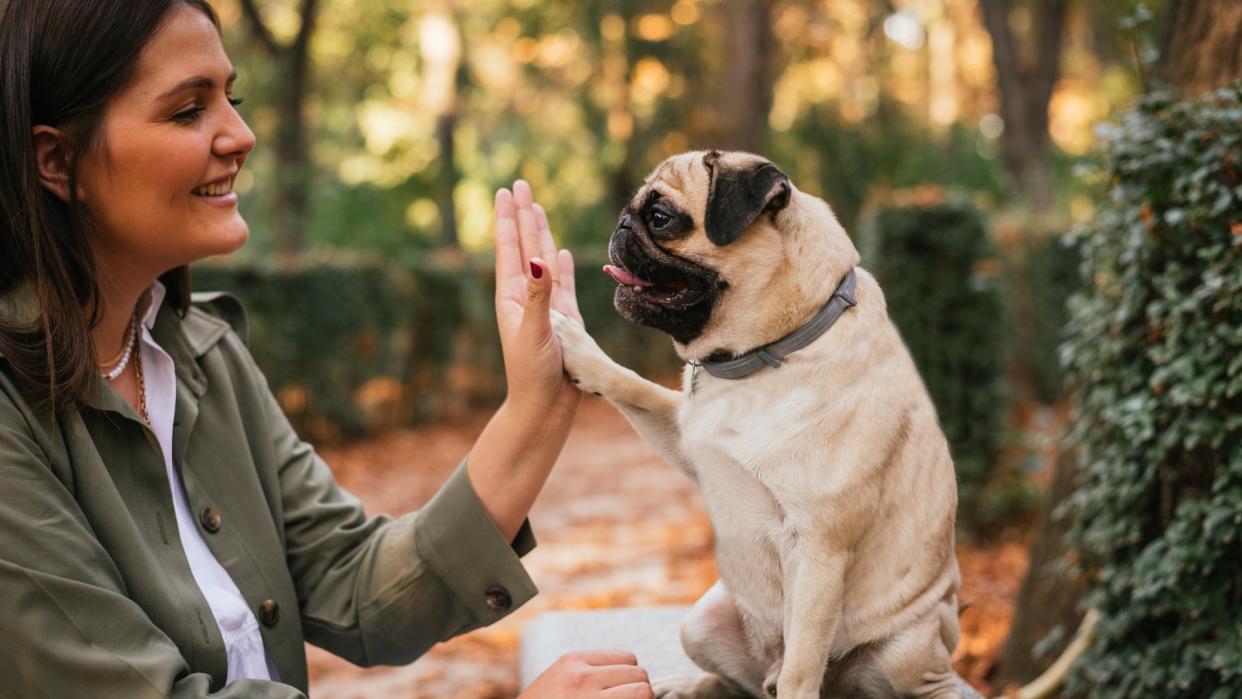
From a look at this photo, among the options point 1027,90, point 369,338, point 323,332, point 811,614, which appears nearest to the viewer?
point 811,614

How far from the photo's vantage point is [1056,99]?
34.5m

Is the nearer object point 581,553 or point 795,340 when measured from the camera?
point 795,340

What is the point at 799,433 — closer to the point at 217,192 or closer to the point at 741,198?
the point at 741,198

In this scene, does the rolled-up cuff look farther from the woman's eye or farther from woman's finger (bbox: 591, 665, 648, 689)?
the woman's eye

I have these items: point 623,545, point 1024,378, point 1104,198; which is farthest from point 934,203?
point 1024,378

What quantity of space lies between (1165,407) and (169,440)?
7.60 feet

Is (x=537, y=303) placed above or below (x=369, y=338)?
above

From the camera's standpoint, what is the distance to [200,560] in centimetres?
206

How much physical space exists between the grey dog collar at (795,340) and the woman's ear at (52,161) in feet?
4.02

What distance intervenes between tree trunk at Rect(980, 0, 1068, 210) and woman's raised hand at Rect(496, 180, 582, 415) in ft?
56.0

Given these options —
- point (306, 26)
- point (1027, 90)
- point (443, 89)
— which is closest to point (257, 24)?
point (306, 26)

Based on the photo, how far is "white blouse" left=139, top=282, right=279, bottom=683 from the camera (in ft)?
6.65

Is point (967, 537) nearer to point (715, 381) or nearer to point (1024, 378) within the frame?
point (715, 381)

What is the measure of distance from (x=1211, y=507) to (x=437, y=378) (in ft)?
38.1
